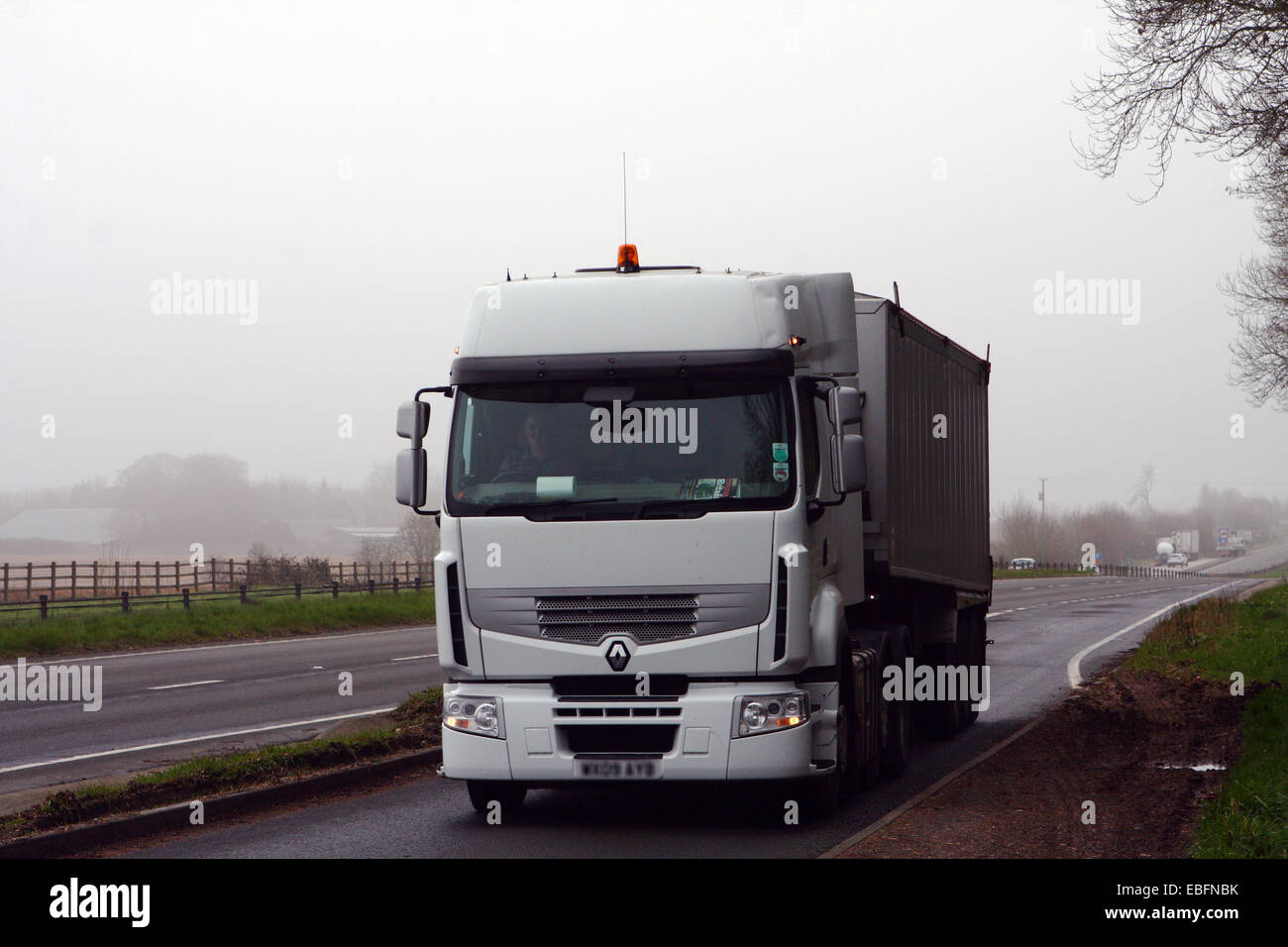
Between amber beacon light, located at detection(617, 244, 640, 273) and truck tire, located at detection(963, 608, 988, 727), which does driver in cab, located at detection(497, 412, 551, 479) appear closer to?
amber beacon light, located at detection(617, 244, 640, 273)

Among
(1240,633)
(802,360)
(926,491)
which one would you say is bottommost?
(1240,633)

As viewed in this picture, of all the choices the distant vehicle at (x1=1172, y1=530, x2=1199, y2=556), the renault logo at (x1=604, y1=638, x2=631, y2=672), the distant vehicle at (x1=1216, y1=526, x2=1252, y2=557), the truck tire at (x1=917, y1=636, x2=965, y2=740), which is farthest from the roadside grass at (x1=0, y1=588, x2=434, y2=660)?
the distant vehicle at (x1=1216, y1=526, x2=1252, y2=557)

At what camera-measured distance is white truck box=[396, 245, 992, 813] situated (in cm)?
859

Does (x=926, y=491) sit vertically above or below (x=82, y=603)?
above

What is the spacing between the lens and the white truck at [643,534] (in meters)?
8.59

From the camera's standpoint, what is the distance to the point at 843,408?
29.6ft

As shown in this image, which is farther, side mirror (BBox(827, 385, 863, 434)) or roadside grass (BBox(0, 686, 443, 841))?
side mirror (BBox(827, 385, 863, 434))

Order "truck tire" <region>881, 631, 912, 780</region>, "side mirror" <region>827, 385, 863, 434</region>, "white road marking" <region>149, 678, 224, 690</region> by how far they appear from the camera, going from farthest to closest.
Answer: "white road marking" <region>149, 678, 224, 690</region> → "truck tire" <region>881, 631, 912, 780</region> → "side mirror" <region>827, 385, 863, 434</region>

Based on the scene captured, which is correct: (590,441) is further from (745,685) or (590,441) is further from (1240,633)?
(1240,633)

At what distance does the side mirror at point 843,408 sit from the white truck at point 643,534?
0.04ft

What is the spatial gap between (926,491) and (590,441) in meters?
4.62

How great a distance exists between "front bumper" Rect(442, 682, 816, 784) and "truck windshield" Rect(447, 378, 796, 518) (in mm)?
1093
